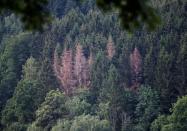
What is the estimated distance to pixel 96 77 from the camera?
86812 millimetres

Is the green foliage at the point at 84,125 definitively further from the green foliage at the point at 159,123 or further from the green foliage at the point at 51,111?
the green foliage at the point at 159,123

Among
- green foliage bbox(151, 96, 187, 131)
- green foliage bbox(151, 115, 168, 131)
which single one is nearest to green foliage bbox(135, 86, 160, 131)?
green foliage bbox(151, 115, 168, 131)

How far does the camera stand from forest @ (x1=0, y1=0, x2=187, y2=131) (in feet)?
228

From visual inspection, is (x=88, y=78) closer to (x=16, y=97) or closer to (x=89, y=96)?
(x=89, y=96)

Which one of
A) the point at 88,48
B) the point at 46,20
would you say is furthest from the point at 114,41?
the point at 46,20

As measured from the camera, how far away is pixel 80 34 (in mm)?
107812

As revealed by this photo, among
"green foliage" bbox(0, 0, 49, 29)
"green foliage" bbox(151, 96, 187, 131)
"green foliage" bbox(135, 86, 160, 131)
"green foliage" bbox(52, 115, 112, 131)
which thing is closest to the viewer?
"green foliage" bbox(0, 0, 49, 29)

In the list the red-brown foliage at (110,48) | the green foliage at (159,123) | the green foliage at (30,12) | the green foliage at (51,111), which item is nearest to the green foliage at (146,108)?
the green foliage at (159,123)

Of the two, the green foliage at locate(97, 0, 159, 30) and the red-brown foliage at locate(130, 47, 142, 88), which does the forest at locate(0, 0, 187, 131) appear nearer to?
the red-brown foliage at locate(130, 47, 142, 88)

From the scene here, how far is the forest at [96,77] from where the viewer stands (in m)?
69.4

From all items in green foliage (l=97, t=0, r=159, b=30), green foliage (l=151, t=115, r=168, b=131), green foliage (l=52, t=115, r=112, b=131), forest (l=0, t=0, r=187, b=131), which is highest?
green foliage (l=97, t=0, r=159, b=30)

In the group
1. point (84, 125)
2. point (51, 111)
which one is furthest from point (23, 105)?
point (84, 125)

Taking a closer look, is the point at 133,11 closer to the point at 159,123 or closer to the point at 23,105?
the point at 159,123

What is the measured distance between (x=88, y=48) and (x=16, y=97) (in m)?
27.2
